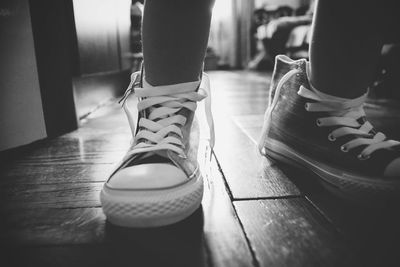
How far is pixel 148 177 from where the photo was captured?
0.40 metres

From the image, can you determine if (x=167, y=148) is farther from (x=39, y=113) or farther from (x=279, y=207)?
(x=39, y=113)

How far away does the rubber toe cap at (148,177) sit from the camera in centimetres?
39

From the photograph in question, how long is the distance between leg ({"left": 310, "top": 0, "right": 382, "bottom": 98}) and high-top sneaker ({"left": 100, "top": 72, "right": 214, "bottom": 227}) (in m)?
0.19

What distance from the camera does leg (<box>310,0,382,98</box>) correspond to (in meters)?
0.49

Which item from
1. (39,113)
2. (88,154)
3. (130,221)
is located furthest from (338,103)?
(39,113)

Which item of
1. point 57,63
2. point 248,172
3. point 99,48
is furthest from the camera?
point 99,48

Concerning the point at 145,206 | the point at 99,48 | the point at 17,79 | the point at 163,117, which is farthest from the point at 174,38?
the point at 99,48

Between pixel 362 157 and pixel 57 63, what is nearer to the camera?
pixel 362 157

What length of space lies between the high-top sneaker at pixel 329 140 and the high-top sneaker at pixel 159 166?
0.49ft

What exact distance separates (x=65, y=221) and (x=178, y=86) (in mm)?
236

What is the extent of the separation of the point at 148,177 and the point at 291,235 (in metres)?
0.18

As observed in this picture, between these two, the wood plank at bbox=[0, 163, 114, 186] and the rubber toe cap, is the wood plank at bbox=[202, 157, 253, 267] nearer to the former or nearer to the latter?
the rubber toe cap

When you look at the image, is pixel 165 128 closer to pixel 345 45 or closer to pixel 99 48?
pixel 345 45

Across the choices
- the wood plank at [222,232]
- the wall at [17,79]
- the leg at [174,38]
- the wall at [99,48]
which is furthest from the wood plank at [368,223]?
the wall at [99,48]
